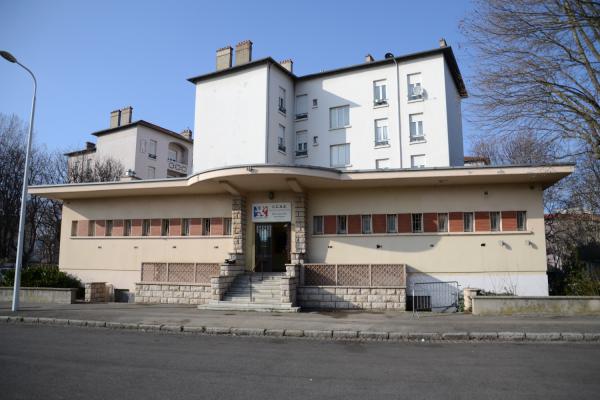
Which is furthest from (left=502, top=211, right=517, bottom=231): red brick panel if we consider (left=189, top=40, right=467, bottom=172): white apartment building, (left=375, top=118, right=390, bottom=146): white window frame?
(left=375, top=118, right=390, bottom=146): white window frame

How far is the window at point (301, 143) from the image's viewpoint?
32969 mm

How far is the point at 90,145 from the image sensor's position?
144ft

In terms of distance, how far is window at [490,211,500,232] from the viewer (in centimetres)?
1697

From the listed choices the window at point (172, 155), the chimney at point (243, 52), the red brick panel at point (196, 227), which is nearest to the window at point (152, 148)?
the window at point (172, 155)

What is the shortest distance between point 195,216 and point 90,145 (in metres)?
29.7

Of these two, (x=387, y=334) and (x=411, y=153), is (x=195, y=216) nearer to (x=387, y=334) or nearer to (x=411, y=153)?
(x=387, y=334)

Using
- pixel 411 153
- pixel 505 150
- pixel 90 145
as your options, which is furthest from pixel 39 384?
pixel 90 145

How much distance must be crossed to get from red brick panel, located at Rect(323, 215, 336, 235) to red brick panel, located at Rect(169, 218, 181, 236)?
691 centimetres

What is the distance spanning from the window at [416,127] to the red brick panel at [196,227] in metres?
16.3

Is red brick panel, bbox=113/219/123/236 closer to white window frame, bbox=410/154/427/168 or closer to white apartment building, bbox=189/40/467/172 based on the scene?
white apartment building, bbox=189/40/467/172

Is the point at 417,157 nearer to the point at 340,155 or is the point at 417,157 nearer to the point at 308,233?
the point at 340,155

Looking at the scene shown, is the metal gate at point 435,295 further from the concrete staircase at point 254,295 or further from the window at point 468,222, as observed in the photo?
the concrete staircase at point 254,295

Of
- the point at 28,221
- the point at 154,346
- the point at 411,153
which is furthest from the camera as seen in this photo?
the point at 28,221

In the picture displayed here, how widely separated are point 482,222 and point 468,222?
515 mm
